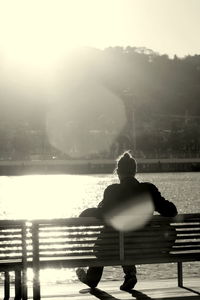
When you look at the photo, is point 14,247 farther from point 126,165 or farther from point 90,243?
point 126,165

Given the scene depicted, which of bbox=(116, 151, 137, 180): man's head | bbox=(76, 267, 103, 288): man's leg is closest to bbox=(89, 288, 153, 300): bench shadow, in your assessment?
bbox=(76, 267, 103, 288): man's leg

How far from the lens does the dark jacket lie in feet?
32.7

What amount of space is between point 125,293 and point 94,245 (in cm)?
81

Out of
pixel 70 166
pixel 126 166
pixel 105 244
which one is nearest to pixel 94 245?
pixel 105 244

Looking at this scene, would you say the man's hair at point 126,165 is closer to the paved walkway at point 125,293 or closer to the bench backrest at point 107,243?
the bench backrest at point 107,243

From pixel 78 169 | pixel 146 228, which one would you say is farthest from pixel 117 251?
pixel 78 169

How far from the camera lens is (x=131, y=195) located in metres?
10.2

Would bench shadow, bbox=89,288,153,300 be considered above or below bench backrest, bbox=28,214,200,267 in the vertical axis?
below

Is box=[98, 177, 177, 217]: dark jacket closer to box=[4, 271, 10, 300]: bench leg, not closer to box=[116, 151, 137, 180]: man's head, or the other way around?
box=[116, 151, 137, 180]: man's head

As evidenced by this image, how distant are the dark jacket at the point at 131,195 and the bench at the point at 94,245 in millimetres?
308

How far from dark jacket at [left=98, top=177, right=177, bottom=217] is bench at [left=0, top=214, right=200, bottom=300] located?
1.01 ft

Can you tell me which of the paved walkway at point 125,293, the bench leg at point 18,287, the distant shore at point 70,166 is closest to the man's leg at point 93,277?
the paved walkway at point 125,293

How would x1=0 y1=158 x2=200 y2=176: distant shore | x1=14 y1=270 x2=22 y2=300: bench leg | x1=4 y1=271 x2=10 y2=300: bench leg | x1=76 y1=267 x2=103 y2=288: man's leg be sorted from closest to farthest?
x1=14 y1=270 x2=22 y2=300: bench leg → x1=4 y1=271 x2=10 y2=300: bench leg → x1=76 y1=267 x2=103 y2=288: man's leg → x1=0 y1=158 x2=200 y2=176: distant shore

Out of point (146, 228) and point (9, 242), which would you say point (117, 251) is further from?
point (9, 242)
